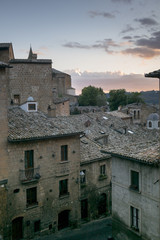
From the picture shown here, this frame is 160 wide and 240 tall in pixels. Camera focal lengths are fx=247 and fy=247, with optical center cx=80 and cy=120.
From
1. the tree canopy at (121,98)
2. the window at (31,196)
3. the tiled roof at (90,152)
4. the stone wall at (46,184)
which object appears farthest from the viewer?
the tree canopy at (121,98)

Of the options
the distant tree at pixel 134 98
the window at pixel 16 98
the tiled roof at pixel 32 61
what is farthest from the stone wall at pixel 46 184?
the distant tree at pixel 134 98

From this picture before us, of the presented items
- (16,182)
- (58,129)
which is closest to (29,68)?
(58,129)

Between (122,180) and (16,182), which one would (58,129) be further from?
(122,180)

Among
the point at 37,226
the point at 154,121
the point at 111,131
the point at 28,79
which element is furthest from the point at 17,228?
the point at 154,121

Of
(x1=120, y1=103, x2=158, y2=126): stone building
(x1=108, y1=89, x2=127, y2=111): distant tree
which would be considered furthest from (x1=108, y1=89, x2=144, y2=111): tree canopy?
(x1=120, y1=103, x2=158, y2=126): stone building

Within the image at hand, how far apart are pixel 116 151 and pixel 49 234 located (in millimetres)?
10232

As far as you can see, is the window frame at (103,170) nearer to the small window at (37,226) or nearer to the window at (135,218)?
the small window at (37,226)

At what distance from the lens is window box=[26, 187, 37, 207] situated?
20578mm

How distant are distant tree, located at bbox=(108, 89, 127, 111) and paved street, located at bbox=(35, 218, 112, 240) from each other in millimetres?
61780

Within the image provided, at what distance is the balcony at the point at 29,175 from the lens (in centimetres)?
1967

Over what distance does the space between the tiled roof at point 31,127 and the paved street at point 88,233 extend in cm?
899

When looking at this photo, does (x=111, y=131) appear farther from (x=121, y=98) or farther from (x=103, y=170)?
(x=121, y=98)

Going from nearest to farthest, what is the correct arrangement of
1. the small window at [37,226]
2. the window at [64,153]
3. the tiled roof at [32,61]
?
the small window at [37,226], the window at [64,153], the tiled roof at [32,61]

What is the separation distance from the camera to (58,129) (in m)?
22.5
